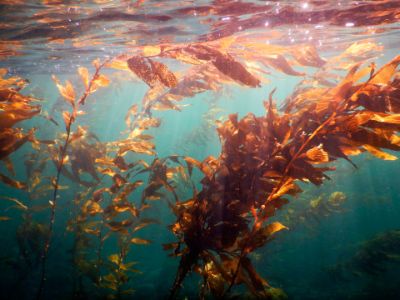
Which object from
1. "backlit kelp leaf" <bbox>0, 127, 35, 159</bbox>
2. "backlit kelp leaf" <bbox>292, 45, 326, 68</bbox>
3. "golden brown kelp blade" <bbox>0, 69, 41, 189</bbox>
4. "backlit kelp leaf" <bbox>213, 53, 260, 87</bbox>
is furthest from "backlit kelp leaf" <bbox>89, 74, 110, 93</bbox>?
"backlit kelp leaf" <bbox>292, 45, 326, 68</bbox>

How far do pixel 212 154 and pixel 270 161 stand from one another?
2778 mm

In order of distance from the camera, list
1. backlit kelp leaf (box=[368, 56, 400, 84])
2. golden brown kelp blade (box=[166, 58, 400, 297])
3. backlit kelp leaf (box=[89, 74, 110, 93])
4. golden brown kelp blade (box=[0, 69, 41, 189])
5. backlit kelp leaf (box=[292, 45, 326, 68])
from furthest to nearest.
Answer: backlit kelp leaf (box=[292, 45, 326, 68]), backlit kelp leaf (box=[89, 74, 110, 93]), golden brown kelp blade (box=[0, 69, 41, 189]), backlit kelp leaf (box=[368, 56, 400, 84]), golden brown kelp blade (box=[166, 58, 400, 297])

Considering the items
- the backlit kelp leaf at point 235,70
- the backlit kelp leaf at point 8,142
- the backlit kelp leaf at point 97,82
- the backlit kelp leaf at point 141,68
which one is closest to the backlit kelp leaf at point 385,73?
the backlit kelp leaf at point 235,70

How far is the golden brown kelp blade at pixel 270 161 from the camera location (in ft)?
7.51

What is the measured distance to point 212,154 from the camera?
17.3 feet

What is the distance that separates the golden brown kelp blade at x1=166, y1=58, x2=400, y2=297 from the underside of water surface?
0.04 feet

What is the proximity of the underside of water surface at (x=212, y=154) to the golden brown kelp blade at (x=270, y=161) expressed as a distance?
0.04ft

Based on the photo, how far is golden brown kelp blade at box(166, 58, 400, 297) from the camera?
229cm

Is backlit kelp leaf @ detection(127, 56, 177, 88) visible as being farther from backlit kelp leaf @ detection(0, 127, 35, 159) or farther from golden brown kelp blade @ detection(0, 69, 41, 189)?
backlit kelp leaf @ detection(0, 127, 35, 159)

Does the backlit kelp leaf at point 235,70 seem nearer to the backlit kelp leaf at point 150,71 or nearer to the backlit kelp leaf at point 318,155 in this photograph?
the backlit kelp leaf at point 150,71

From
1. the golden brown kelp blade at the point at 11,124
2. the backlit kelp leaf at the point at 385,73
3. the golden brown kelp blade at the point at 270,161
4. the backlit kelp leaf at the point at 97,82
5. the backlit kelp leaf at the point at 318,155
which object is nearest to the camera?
the backlit kelp leaf at the point at 318,155

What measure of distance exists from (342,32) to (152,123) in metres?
10.6

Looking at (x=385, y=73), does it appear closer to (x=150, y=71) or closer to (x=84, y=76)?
(x=150, y=71)

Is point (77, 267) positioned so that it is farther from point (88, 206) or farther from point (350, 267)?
point (350, 267)
